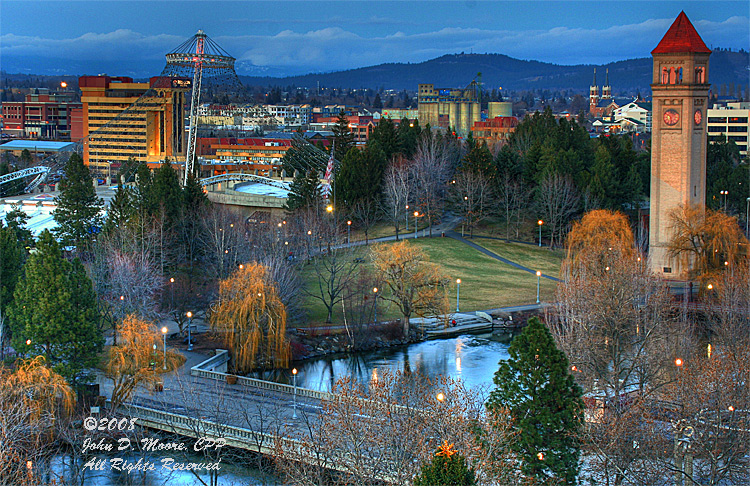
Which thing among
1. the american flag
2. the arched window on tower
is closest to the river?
the arched window on tower

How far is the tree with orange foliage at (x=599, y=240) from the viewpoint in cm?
5044

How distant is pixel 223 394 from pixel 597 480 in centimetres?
1616

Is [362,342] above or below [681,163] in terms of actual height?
below

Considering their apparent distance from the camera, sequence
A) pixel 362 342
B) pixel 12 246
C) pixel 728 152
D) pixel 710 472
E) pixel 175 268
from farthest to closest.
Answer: pixel 728 152, pixel 175 268, pixel 362 342, pixel 12 246, pixel 710 472

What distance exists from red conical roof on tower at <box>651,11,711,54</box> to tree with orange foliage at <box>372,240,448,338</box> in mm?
19182

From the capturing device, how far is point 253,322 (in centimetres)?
4653

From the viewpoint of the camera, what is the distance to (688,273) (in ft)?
189

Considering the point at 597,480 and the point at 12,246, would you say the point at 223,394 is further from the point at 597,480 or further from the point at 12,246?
the point at 597,480

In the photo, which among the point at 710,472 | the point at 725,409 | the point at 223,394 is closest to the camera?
the point at 710,472

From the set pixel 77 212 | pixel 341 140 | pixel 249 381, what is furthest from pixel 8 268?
pixel 341 140

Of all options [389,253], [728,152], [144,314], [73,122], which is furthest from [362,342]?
[73,122]

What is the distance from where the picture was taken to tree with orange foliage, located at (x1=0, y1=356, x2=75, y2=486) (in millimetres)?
28625

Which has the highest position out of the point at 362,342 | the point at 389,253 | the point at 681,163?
the point at 681,163

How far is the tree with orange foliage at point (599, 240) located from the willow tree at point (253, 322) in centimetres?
1455
